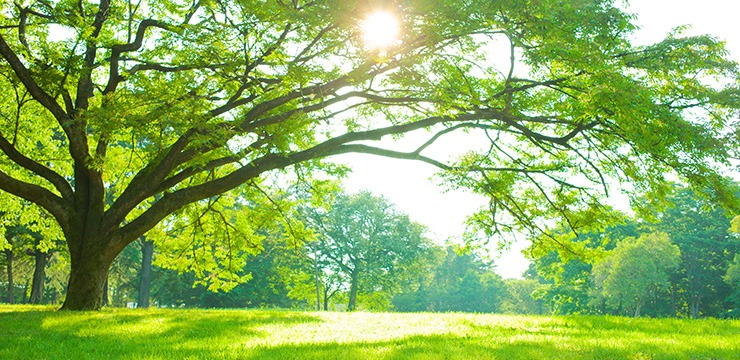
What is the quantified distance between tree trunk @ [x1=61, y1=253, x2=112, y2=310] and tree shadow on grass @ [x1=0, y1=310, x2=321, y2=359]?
5.58 feet

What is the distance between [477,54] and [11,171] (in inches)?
699

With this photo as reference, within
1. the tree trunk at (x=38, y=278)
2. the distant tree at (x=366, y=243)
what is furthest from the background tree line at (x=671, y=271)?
the tree trunk at (x=38, y=278)

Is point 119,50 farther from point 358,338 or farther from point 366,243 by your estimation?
point 366,243

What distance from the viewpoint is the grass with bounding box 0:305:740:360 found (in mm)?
6266

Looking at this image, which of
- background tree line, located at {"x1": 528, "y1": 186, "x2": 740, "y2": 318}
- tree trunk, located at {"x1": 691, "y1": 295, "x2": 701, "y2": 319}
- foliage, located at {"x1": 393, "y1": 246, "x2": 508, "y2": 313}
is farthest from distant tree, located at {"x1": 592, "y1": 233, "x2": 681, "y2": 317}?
foliage, located at {"x1": 393, "y1": 246, "x2": 508, "y2": 313}

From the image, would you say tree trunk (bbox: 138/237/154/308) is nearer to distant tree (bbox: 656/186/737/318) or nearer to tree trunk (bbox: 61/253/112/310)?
tree trunk (bbox: 61/253/112/310)

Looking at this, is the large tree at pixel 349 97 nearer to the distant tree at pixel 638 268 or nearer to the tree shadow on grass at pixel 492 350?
the tree shadow on grass at pixel 492 350

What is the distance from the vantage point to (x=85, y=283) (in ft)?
40.2

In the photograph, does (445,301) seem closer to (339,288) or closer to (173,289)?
(339,288)

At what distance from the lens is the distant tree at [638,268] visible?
3947 centimetres

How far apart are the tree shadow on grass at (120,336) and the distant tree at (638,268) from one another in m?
37.5

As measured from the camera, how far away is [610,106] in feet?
29.9

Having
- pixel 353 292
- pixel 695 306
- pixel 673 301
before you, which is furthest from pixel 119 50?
pixel 695 306

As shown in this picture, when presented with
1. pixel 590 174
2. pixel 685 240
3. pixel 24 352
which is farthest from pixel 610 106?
pixel 685 240
